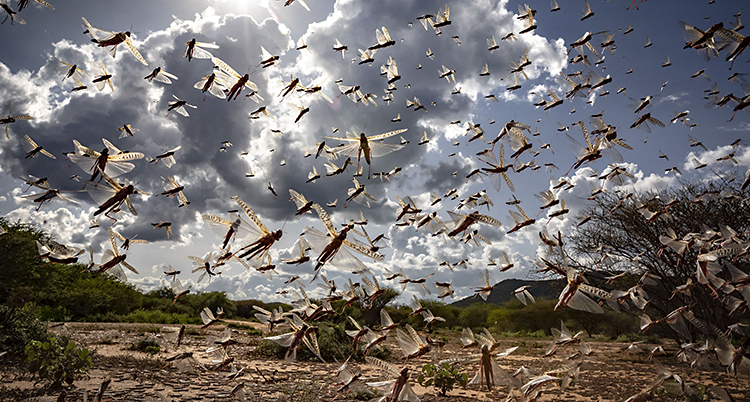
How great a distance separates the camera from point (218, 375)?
21.0 ft

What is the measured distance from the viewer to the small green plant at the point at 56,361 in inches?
160

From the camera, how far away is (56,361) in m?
4.31

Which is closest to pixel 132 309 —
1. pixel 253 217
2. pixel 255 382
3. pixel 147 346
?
pixel 147 346

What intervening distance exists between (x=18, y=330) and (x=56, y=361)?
9.05 ft

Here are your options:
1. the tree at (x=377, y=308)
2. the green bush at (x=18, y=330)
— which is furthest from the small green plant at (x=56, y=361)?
the tree at (x=377, y=308)

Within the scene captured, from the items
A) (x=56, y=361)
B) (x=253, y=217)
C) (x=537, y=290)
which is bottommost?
(x=537, y=290)

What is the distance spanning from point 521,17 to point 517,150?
4108 millimetres

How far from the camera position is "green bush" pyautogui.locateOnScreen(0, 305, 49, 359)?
5.79 meters

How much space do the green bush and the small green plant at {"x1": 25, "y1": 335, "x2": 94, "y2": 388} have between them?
6.50 feet

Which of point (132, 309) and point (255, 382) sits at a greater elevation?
point (132, 309)

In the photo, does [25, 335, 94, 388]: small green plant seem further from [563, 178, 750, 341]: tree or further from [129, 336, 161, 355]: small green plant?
[563, 178, 750, 341]: tree

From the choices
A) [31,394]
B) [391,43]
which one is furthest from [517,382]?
[391,43]

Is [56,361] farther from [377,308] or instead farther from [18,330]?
[377,308]

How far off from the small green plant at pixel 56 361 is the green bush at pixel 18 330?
1.98m
